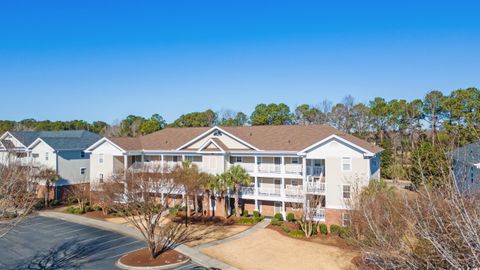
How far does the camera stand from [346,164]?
1240 inches

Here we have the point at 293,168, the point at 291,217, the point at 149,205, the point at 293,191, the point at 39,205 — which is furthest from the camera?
the point at 39,205

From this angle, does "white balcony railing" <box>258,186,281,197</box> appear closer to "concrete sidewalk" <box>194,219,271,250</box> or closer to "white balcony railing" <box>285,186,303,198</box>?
"white balcony railing" <box>285,186,303,198</box>

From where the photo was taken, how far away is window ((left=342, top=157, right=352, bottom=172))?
31.3m

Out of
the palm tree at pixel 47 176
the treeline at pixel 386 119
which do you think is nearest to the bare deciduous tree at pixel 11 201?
the palm tree at pixel 47 176

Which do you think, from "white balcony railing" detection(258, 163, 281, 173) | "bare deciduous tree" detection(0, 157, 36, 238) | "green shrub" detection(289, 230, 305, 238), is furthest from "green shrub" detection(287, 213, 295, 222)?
"bare deciduous tree" detection(0, 157, 36, 238)

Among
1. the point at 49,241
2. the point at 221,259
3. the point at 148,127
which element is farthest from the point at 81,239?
the point at 148,127

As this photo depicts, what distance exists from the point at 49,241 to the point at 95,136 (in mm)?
27087

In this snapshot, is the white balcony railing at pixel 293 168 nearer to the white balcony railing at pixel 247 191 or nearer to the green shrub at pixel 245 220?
the white balcony railing at pixel 247 191

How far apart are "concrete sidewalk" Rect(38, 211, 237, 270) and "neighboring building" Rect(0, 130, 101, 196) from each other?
8070mm

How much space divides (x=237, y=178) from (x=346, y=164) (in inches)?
403

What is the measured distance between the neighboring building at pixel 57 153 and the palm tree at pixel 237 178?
79.7 feet

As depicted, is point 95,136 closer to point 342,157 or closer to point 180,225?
point 180,225

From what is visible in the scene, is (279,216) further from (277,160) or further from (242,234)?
(277,160)

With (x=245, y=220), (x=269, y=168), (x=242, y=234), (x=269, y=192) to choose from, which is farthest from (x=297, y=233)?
(x=269, y=168)
